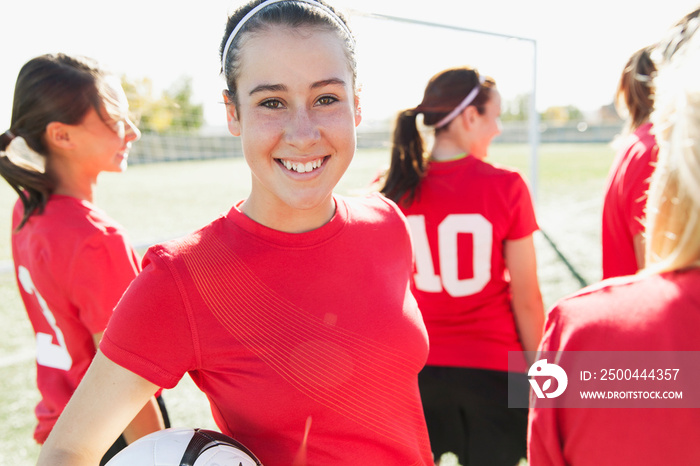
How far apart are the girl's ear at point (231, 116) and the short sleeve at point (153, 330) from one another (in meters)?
0.43

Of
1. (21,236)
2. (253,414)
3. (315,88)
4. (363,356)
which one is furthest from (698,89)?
(21,236)

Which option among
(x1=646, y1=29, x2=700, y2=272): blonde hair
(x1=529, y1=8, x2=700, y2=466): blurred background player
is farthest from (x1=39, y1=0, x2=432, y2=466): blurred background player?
(x1=646, y1=29, x2=700, y2=272): blonde hair

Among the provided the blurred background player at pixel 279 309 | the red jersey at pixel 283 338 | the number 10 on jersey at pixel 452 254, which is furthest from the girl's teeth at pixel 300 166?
the number 10 on jersey at pixel 452 254

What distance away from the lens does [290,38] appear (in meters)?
1.28

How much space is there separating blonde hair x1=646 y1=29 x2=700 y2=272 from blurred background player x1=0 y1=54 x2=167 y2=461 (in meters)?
1.53

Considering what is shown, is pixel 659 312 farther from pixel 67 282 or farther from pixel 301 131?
pixel 67 282

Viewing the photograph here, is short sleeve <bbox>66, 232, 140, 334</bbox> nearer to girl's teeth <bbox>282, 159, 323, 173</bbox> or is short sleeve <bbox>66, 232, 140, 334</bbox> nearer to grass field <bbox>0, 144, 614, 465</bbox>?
girl's teeth <bbox>282, 159, 323, 173</bbox>

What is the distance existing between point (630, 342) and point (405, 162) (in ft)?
5.71

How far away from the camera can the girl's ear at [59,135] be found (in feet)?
6.48

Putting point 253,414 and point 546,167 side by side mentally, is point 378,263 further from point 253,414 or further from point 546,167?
point 546,167

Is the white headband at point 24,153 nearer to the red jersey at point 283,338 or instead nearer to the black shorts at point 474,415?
the red jersey at point 283,338

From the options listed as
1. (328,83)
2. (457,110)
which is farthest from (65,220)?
(457,110)

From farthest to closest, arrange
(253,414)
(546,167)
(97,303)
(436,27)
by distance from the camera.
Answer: (546,167), (436,27), (97,303), (253,414)

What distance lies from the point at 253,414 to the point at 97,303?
30.0 inches
